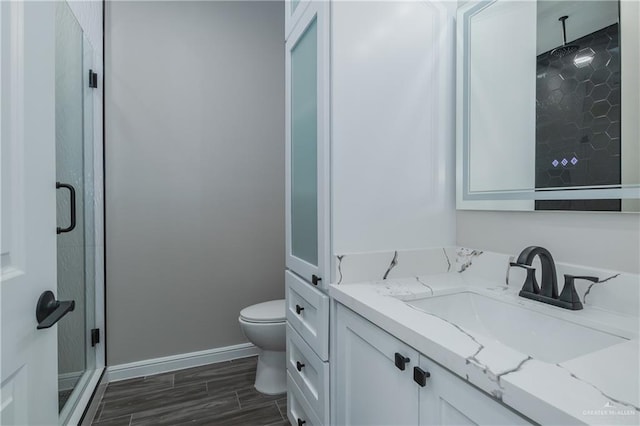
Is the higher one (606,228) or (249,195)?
(249,195)

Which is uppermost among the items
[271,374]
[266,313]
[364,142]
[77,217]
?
[364,142]

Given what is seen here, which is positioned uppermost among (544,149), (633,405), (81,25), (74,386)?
(81,25)

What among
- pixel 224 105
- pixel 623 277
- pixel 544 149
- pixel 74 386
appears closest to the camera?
pixel 623 277

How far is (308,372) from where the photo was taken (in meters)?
1.41

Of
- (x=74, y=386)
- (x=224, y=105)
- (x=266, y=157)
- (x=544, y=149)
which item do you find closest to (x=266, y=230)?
(x=266, y=157)

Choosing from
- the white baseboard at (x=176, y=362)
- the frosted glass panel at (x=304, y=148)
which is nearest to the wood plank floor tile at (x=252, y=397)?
the white baseboard at (x=176, y=362)

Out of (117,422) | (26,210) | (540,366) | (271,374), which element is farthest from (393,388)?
(117,422)

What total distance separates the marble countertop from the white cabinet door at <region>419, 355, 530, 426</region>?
0.12 ft

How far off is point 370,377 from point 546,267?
0.63 meters

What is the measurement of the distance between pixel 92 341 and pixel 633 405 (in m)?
2.38

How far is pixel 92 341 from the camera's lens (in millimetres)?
1948

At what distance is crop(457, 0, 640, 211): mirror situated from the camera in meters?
0.90

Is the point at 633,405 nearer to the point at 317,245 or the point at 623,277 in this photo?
the point at 623,277

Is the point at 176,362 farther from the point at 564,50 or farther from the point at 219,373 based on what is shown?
the point at 564,50
